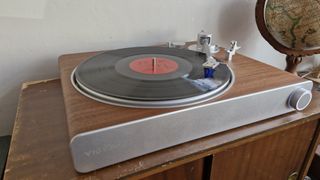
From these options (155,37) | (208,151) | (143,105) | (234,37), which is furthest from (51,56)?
(234,37)

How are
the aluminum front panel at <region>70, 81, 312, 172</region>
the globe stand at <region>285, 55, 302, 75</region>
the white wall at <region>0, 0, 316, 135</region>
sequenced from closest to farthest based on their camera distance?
the aluminum front panel at <region>70, 81, 312, 172</region>
the white wall at <region>0, 0, 316, 135</region>
the globe stand at <region>285, 55, 302, 75</region>

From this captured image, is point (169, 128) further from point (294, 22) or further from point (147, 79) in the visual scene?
point (294, 22)

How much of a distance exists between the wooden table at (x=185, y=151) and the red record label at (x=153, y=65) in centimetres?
18

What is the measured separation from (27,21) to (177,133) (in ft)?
1.79

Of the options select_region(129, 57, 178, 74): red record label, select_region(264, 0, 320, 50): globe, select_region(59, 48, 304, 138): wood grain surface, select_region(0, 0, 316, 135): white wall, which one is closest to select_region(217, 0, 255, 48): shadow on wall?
select_region(0, 0, 316, 135): white wall

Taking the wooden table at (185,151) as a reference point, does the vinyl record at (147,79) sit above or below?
above

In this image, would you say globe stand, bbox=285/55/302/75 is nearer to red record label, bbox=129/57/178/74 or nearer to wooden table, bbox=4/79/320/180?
wooden table, bbox=4/79/320/180

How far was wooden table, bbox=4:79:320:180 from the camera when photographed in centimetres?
39

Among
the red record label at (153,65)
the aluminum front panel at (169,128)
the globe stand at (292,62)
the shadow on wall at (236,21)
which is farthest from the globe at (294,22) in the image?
the red record label at (153,65)

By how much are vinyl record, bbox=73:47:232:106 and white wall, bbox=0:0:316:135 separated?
0.61 feet

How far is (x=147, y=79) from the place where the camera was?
49 cm

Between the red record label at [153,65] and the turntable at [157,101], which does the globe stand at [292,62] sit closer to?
the turntable at [157,101]

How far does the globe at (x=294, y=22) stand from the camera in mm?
726

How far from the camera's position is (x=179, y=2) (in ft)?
2.79
